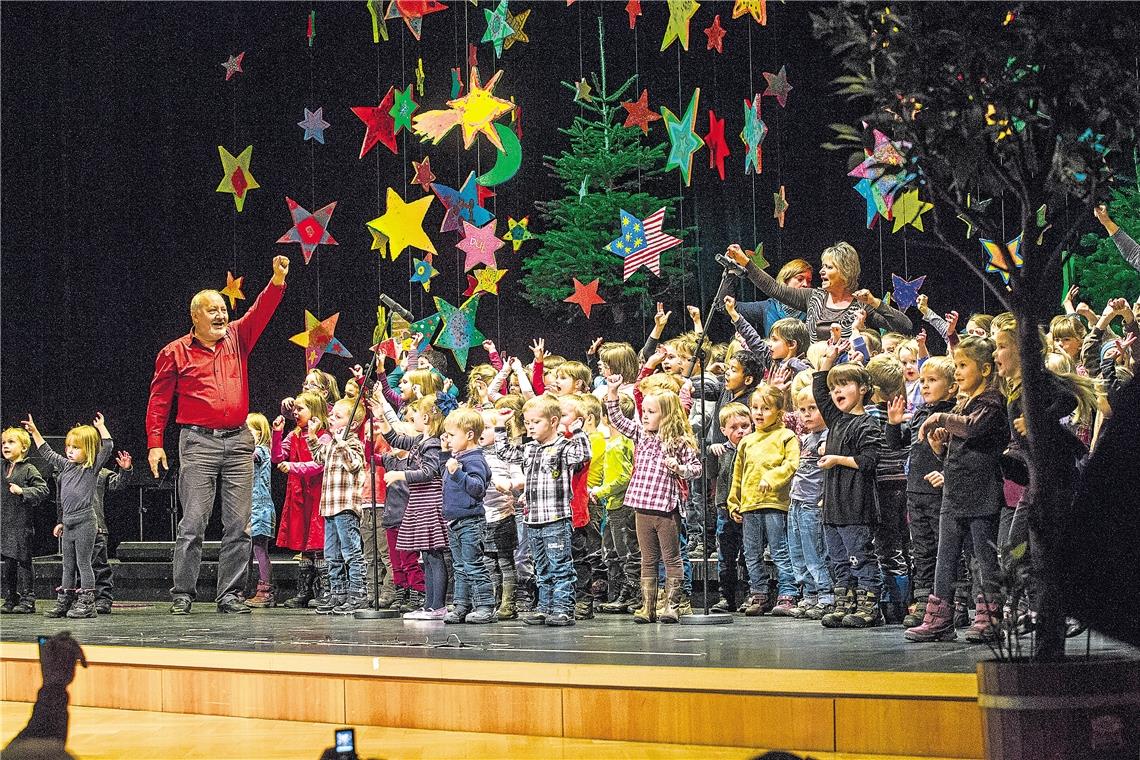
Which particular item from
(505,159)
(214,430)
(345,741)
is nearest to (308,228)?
(505,159)

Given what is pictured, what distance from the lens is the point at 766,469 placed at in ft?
18.2

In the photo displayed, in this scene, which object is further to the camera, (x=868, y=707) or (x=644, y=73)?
(x=644, y=73)

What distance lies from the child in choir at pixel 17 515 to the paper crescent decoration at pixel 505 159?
4166 millimetres

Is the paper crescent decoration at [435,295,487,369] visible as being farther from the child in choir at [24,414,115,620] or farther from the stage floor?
the stage floor

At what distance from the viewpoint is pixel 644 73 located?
1080 centimetres

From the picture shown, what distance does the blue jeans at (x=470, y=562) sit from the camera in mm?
5562

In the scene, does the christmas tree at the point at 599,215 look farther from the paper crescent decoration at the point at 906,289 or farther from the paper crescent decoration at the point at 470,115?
the paper crescent decoration at the point at 906,289

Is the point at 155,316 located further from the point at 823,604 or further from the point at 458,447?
the point at 823,604

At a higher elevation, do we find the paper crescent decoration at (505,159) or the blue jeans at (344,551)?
the paper crescent decoration at (505,159)

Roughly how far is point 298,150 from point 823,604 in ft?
23.2

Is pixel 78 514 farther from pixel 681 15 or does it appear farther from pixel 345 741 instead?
pixel 681 15

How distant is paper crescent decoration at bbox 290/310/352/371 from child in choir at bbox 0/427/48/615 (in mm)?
3253

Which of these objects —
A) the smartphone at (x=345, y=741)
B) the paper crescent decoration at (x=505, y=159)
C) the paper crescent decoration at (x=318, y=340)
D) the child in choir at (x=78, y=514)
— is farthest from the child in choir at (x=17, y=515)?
the smartphone at (x=345, y=741)

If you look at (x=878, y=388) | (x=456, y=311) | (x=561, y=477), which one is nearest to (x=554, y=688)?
(x=561, y=477)
